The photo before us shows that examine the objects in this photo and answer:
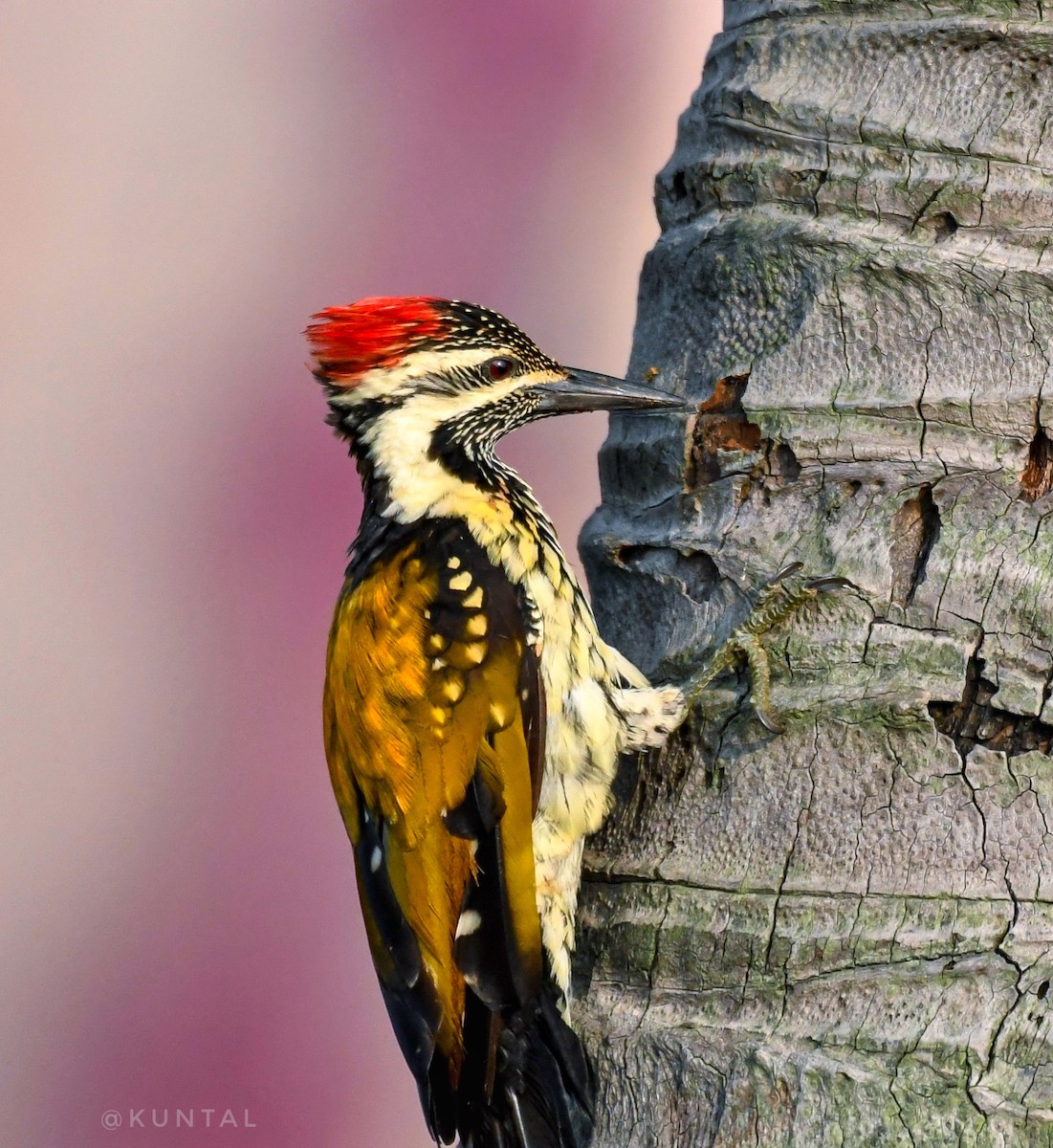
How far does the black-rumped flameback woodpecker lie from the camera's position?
2.76 meters

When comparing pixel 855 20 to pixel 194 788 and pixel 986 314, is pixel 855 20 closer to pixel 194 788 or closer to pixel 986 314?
pixel 986 314

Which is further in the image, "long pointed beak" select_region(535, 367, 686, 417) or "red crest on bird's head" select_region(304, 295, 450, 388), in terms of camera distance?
"red crest on bird's head" select_region(304, 295, 450, 388)

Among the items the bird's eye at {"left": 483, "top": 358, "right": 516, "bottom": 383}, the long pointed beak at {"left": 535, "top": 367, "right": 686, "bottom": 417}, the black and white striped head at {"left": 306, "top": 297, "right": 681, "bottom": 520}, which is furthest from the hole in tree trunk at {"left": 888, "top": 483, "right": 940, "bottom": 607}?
the bird's eye at {"left": 483, "top": 358, "right": 516, "bottom": 383}

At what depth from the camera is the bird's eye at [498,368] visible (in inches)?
127

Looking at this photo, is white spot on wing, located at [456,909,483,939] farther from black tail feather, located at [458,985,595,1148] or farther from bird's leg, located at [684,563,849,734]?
bird's leg, located at [684,563,849,734]

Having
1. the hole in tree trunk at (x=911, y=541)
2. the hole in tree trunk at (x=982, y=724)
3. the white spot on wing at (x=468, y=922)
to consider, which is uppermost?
the hole in tree trunk at (x=911, y=541)

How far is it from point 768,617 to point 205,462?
3319 mm

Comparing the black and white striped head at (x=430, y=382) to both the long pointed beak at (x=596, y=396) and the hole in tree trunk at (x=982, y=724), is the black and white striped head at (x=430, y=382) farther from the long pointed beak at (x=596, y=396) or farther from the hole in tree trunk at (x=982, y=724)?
the hole in tree trunk at (x=982, y=724)

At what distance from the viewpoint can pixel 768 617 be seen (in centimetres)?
244

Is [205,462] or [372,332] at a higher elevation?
[372,332]

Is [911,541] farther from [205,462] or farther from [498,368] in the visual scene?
[205,462]

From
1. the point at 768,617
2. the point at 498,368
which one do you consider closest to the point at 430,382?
Answer: the point at 498,368

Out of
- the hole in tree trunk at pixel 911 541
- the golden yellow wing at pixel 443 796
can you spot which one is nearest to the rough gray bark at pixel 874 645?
the hole in tree trunk at pixel 911 541

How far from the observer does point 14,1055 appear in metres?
4.92
